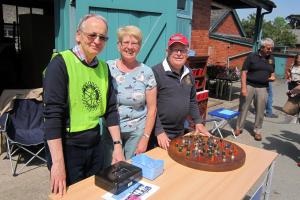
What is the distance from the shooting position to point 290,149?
5316 millimetres

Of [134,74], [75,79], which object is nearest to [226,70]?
[134,74]

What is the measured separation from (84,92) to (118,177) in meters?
0.52

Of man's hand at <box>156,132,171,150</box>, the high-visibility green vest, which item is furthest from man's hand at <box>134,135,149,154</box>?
the high-visibility green vest

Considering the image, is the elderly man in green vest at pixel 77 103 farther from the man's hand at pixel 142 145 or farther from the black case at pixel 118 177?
the man's hand at pixel 142 145

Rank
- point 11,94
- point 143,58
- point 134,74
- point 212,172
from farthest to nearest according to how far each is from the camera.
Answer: point 143,58 → point 11,94 → point 134,74 → point 212,172

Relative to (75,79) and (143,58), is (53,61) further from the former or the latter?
(143,58)

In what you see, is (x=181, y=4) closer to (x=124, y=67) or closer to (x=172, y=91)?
(x=172, y=91)

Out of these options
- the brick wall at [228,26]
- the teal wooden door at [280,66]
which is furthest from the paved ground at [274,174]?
the brick wall at [228,26]

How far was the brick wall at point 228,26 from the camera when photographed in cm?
2339

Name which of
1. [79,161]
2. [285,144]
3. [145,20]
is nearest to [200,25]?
[145,20]

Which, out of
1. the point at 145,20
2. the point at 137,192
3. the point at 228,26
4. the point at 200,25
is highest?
the point at 228,26

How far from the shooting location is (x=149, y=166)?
1.95 meters

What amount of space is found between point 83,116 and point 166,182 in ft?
2.14

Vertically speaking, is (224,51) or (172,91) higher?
(224,51)
